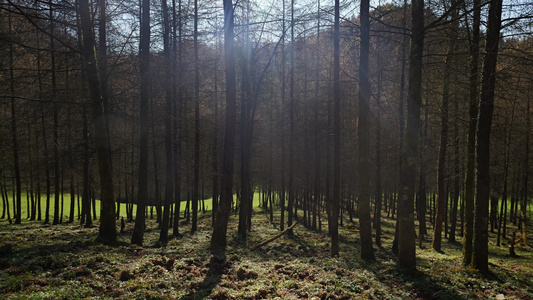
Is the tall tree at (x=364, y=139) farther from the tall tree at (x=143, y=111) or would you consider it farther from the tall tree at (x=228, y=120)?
the tall tree at (x=143, y=111)

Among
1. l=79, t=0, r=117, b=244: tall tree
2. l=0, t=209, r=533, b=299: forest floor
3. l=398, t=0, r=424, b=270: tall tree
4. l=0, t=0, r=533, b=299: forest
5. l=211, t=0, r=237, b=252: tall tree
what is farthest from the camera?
l=211, t=0, r=237, b=252: tall tree

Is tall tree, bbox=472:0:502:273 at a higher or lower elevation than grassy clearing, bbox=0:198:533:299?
higher

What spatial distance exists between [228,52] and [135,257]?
8.06 m

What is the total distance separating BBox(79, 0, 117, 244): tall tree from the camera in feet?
35.0

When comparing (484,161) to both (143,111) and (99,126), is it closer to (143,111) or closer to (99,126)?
(99,126)

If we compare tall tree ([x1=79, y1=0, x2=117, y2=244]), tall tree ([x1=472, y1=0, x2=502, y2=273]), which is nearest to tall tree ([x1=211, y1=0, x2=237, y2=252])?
tall tree ([x1=79, y1=0, x2=117, y2=244])

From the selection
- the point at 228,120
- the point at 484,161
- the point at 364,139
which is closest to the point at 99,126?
the point at 228,120

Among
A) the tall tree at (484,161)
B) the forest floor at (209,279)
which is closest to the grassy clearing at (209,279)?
the forest floor at (209,279)

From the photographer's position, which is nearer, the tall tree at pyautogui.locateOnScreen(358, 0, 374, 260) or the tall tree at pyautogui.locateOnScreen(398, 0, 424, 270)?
the tall tree at pyautogui.locateOnScreen(398, 0, 424, 270)

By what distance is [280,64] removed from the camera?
73.5 ft

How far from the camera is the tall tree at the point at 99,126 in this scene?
35.0 feet

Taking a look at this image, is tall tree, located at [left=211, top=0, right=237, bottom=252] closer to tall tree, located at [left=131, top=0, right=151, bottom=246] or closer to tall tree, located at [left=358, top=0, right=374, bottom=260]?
tall tree, located at [left=131, top=0, right=151, bottom=246]

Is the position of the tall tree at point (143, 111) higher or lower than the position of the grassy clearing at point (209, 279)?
higher

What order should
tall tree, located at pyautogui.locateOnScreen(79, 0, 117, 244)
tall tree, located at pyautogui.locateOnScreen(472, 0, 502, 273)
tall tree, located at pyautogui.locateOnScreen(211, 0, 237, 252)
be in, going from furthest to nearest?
1. tall tree, located at pyautogui.locateOnScreen(211, 0, 237, 252)
2. tall tree, located at pyautogui.locateOnScreen(79, 0, 117, 244)
3. tall tree, located at pyautogui.locateOnScreen(472, 0, 502, 273)
